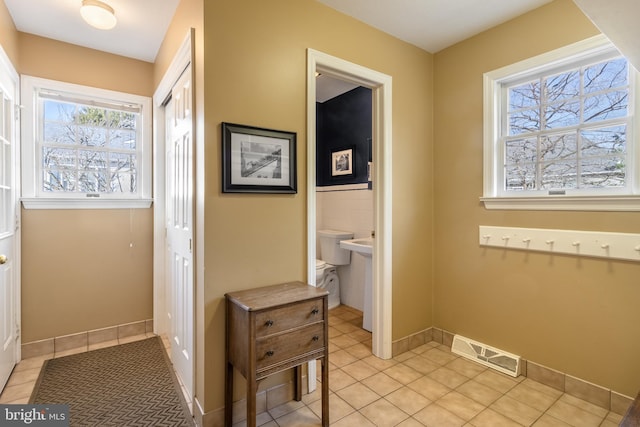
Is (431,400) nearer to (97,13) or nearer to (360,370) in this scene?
(360,370)

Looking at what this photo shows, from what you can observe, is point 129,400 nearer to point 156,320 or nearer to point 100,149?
point 156,320

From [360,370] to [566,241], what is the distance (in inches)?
67.0

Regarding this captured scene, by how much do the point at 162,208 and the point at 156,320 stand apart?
1.06 meters

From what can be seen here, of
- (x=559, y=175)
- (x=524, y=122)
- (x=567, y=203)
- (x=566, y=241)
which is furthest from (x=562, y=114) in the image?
(x=566, y=241)

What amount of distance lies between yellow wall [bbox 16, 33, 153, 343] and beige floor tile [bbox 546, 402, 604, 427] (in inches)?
130

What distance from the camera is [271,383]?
76.4 inches

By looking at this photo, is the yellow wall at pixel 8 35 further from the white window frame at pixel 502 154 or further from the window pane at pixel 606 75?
the window pane at pixel 606 75

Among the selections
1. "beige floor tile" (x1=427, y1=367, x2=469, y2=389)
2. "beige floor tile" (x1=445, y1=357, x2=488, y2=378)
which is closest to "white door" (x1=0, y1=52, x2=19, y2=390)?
"beige floor tile" (x1=427, y1=367, x2=469, y2=389)

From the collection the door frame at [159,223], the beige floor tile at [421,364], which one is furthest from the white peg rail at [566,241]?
the door frame at [159,223]

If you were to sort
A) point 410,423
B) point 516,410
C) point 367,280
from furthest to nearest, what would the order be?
point 367,280 < point 516,410 < point 410,423

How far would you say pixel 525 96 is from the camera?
2395 mm

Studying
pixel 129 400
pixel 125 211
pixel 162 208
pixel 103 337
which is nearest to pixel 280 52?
pixel 162 208

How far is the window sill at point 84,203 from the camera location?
99.0 inches

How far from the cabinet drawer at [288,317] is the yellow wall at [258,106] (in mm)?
338
